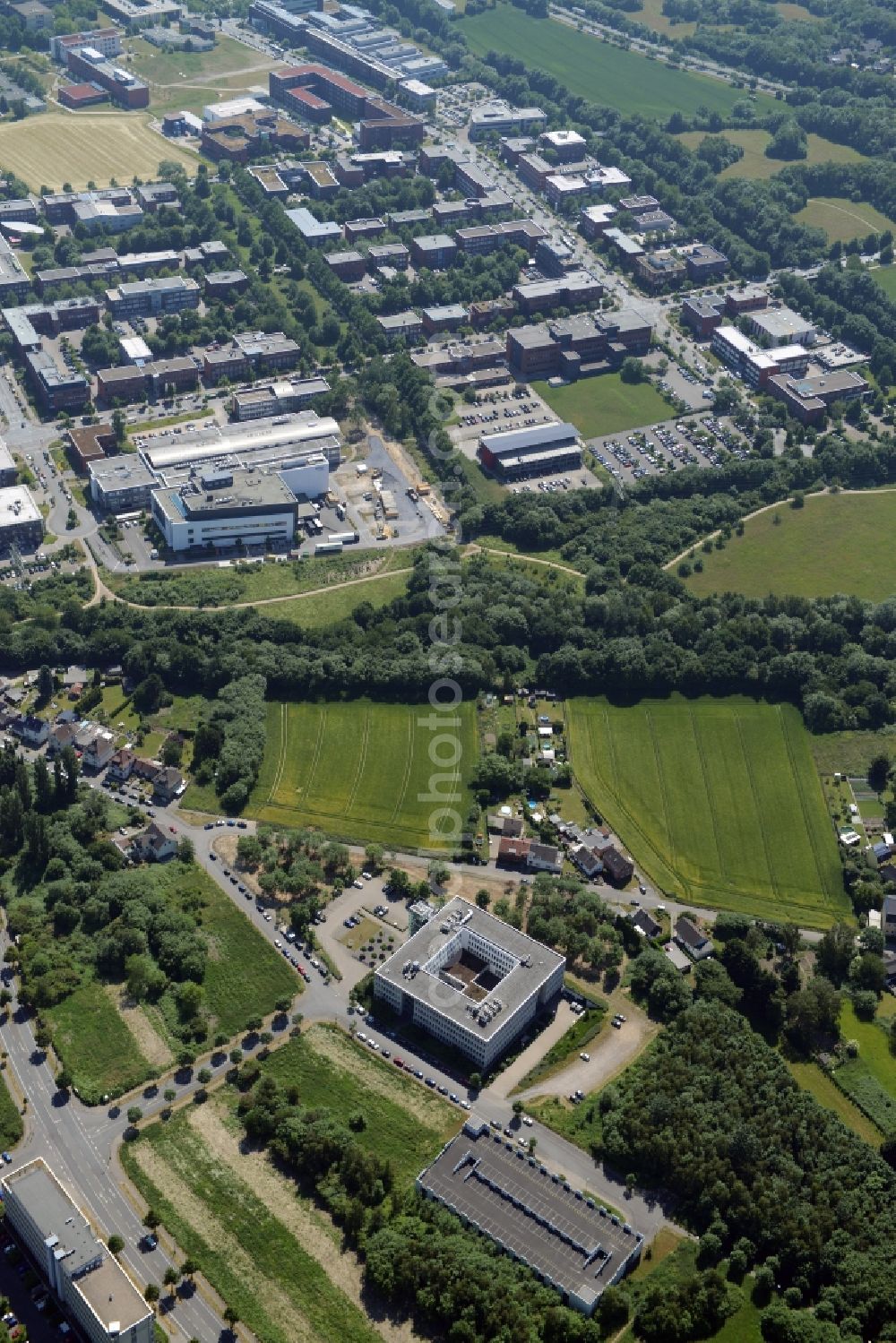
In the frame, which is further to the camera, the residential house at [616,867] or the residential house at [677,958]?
the residential house at [616,867]

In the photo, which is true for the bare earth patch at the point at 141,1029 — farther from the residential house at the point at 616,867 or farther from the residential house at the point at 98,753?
the residential house at the point at 616,867

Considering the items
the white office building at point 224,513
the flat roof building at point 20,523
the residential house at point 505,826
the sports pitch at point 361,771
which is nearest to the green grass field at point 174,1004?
the sports pitch at point 361,771

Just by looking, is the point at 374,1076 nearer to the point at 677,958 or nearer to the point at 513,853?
the point at 513,853

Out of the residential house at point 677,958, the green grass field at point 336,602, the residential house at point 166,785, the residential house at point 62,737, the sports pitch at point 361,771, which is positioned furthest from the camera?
the green grass field at point 336,602

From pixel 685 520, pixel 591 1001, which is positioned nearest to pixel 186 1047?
pixel 591 1001

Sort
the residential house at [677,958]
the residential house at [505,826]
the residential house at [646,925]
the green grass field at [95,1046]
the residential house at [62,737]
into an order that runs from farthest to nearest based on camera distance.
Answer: the residential house at [62,737] < the residential house at [505,826] < the residential house at [646,925] < the residential house at [677,958] < the green grass field at [95,1046]

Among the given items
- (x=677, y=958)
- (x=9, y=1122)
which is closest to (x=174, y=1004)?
(x=9, y=1122)

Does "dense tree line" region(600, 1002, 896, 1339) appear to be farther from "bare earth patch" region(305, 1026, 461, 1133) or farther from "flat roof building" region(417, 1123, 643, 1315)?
"bare earth patch" region(305, 1026, 461, 1133)
